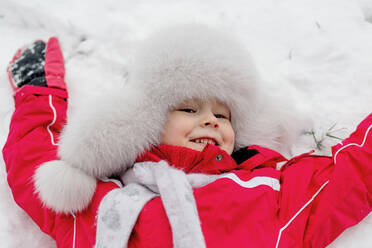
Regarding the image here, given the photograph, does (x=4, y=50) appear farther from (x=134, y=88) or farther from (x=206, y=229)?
(x=206, y=229)

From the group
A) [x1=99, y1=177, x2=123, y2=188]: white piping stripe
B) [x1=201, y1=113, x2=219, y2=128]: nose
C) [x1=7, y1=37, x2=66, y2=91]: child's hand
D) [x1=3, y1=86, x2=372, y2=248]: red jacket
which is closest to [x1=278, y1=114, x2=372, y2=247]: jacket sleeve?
[x1=3, y1=86, x2=372, y2=248]: red jacket

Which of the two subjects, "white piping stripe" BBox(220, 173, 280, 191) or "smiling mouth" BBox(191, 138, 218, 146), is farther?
"smiling mouth" BBox(191, 138, 218, 146)

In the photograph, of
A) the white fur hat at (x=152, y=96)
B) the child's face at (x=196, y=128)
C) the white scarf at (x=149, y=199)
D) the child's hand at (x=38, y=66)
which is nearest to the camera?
the white scarf at (x=149, y=199)

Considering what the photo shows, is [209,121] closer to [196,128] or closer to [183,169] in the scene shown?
[196,128]

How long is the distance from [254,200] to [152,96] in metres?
0.62

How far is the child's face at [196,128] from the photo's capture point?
4.70 feet

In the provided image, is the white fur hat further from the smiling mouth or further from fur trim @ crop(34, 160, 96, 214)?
the smiling mouth

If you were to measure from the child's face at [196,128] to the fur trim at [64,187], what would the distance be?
39 centimetres

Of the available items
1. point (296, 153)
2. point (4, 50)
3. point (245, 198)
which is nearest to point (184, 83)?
point (245, 198)

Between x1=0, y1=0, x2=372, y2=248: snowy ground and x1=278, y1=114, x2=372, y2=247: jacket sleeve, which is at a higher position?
x1=0, y1=0, x2=372, y2=248: snowy ground

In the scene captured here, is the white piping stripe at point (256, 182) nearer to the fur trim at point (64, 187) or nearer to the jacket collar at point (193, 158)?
the jacket collar at point (193, 158)

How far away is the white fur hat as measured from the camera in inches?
50.9

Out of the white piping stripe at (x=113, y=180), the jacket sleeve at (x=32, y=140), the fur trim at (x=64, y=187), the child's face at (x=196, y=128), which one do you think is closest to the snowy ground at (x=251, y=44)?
the jacket sleeve at (x=32, y=140)

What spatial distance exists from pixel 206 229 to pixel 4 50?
6.45 feet
